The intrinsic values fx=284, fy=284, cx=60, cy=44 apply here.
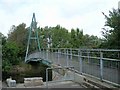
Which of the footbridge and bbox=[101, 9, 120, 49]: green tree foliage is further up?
bbox=[101, 9, 120, 49]: green tree foliage

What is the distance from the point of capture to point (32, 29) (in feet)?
187

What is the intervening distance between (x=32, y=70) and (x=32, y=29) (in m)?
14.2

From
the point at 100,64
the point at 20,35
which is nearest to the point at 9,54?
the point at 20,35

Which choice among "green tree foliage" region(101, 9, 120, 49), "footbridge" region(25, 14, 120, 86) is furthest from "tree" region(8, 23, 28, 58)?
"footbridge" region(25, 14, 120, 86)

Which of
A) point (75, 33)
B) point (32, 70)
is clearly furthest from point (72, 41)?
point (32, 70)

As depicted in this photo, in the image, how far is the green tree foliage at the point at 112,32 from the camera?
47.3 ft

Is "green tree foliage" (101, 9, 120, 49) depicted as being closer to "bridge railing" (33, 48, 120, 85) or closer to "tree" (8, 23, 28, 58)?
"bridge railing" (33, 48, 120, 85)

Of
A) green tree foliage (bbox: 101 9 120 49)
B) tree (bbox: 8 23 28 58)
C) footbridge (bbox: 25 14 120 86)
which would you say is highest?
tree (bbox: 8 23 28 58)

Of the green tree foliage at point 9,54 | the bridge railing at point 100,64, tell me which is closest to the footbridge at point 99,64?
the bridge railing at point 100,64

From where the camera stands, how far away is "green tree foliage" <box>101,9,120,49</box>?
14.4 m

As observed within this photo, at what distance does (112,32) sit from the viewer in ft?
51.2

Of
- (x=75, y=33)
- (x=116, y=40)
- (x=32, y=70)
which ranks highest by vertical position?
(x=75, y=33)

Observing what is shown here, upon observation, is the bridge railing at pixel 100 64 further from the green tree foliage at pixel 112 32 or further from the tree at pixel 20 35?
the tree at pixel 20 35

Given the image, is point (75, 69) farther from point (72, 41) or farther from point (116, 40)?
point (72, 41)
